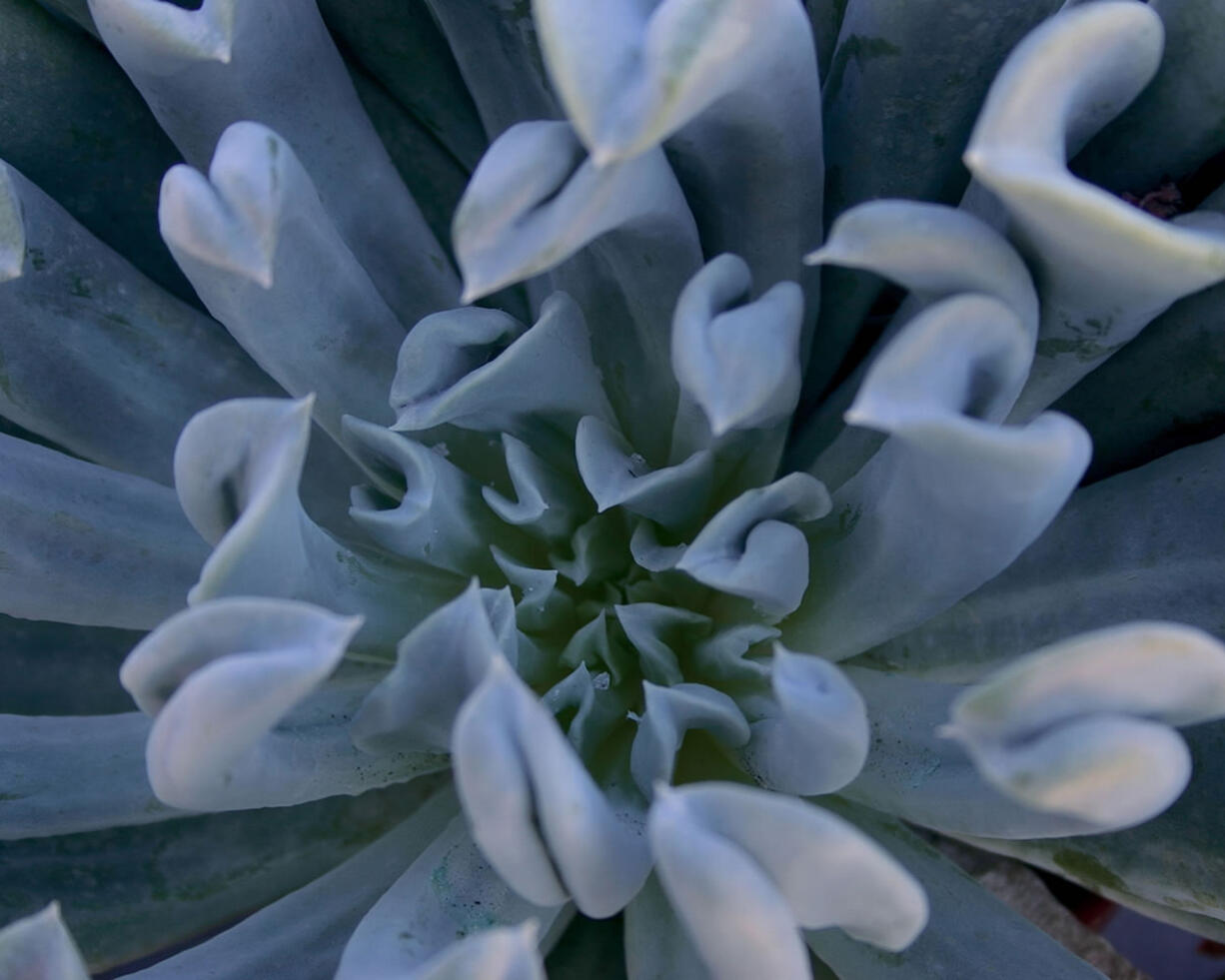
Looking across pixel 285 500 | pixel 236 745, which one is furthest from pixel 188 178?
pixel 236 745

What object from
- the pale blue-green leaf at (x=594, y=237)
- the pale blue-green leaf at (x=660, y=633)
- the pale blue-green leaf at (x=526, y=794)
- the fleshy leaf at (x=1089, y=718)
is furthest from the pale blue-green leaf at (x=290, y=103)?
the fleshy leaf at (x=1089, y=718)

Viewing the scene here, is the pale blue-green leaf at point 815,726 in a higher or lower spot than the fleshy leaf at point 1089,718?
lower

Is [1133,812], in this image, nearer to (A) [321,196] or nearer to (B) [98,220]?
(A) [321,196]

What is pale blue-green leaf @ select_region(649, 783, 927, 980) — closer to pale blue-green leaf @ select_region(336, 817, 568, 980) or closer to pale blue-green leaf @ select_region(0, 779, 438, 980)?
pale blue-green leaf @ select_region(336, 817, 568, 980)

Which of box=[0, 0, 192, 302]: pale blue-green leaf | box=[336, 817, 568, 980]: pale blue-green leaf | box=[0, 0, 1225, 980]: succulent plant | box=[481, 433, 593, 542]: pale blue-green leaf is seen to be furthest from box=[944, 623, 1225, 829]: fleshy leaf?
box=[0, 0, 192, 302]: pale blue-green leaf

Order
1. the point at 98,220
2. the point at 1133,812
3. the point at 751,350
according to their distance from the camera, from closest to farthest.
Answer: the point at 1133,812
the point at 751,350
the point at 98,220

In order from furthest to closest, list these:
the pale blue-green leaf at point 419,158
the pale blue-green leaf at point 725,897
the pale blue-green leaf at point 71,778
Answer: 1. the pale blue-green leaf at point 419,158
2. the pale blue-green leaf at point 71,778
3. the pale blue-green leaf at point 725,897

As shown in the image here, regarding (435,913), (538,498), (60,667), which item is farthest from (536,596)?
(60,667)

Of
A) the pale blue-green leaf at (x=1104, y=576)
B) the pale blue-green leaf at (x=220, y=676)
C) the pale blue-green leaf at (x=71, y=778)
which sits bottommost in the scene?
the pale blue-green leaf at (x=1104, y=576)

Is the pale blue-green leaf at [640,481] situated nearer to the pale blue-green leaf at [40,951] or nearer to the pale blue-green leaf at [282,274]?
the pale blue-green leaf at [282,274]
